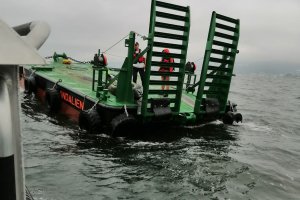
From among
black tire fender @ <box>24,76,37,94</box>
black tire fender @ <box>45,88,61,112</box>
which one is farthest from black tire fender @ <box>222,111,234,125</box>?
black tire fender @ <box>24,76,37,94</box>

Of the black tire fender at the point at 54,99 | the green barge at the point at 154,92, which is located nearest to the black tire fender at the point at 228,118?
the green barge at the point at 154,92

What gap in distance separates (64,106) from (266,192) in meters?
8.14

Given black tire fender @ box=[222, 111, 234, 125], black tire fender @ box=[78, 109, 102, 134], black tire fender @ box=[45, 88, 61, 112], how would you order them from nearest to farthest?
black tire fender @ box=[78, 109, 102, 134] → black tire fender @ box=[45, 88, 61, 112] → black tire fender @ box=[222, 111, 234, 125]

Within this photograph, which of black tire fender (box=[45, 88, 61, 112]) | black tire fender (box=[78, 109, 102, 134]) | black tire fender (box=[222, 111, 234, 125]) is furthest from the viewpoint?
black tire fender (box=[222, 111, 234, 125])

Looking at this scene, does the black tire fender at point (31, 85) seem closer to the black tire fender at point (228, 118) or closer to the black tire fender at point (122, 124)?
the black tire fender at point (122, 124)

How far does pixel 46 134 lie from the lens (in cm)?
981

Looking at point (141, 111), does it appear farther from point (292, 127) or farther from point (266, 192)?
point (292, 127)

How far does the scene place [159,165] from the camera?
764cm

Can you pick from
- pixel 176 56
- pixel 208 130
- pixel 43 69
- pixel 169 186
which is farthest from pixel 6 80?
pixel 43 69

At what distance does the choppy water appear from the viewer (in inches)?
246

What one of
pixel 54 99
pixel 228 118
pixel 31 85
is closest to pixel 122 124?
pixel 54 99

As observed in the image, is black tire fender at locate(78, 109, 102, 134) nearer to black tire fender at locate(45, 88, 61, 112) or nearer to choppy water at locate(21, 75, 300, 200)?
choppy water at locate(21, 75, 300, 200)

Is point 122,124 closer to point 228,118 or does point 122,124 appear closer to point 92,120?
point 92,120

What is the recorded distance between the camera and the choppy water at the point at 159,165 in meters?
6.25
